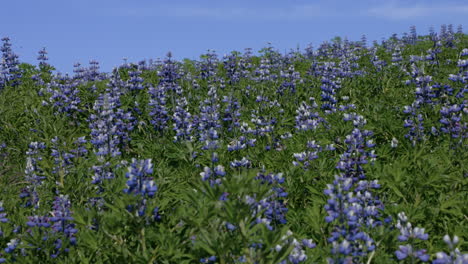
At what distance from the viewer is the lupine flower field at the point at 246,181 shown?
321cm

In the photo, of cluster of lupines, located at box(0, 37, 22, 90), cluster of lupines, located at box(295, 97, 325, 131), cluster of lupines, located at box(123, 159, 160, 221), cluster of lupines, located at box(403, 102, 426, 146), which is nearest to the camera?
cluster of lupines, located at box(123, 159, 160, 221)

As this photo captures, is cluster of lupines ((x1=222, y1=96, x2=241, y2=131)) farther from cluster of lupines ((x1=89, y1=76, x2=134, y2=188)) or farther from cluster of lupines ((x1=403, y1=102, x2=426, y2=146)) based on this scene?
cluster of lupines ((x1=403, y1=102, x2=426, y2=146))

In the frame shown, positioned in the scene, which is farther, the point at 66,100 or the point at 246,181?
the point at 66,100

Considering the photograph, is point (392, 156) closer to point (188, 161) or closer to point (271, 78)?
point (188, 161)

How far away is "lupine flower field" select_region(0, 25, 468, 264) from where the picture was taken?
10.5ft

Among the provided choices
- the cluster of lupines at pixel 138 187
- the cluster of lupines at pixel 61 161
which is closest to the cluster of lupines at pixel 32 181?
the cluster of lupines at pixel 61 161

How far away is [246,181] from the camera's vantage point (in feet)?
9.96

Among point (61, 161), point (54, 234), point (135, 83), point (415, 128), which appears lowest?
point (54, 234)

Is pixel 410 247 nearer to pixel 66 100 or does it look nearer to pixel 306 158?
pixel 306 158

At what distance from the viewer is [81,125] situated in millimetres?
8719

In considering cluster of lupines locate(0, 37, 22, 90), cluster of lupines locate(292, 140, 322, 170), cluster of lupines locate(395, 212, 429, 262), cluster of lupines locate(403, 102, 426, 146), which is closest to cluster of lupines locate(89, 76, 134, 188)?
cluster of lupines locate(292, 140, 322, 170)

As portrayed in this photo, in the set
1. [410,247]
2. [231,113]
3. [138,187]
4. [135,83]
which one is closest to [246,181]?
[138,187]

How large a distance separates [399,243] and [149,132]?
5.16 metres

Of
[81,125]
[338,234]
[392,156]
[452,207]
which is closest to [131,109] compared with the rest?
[81,125]
